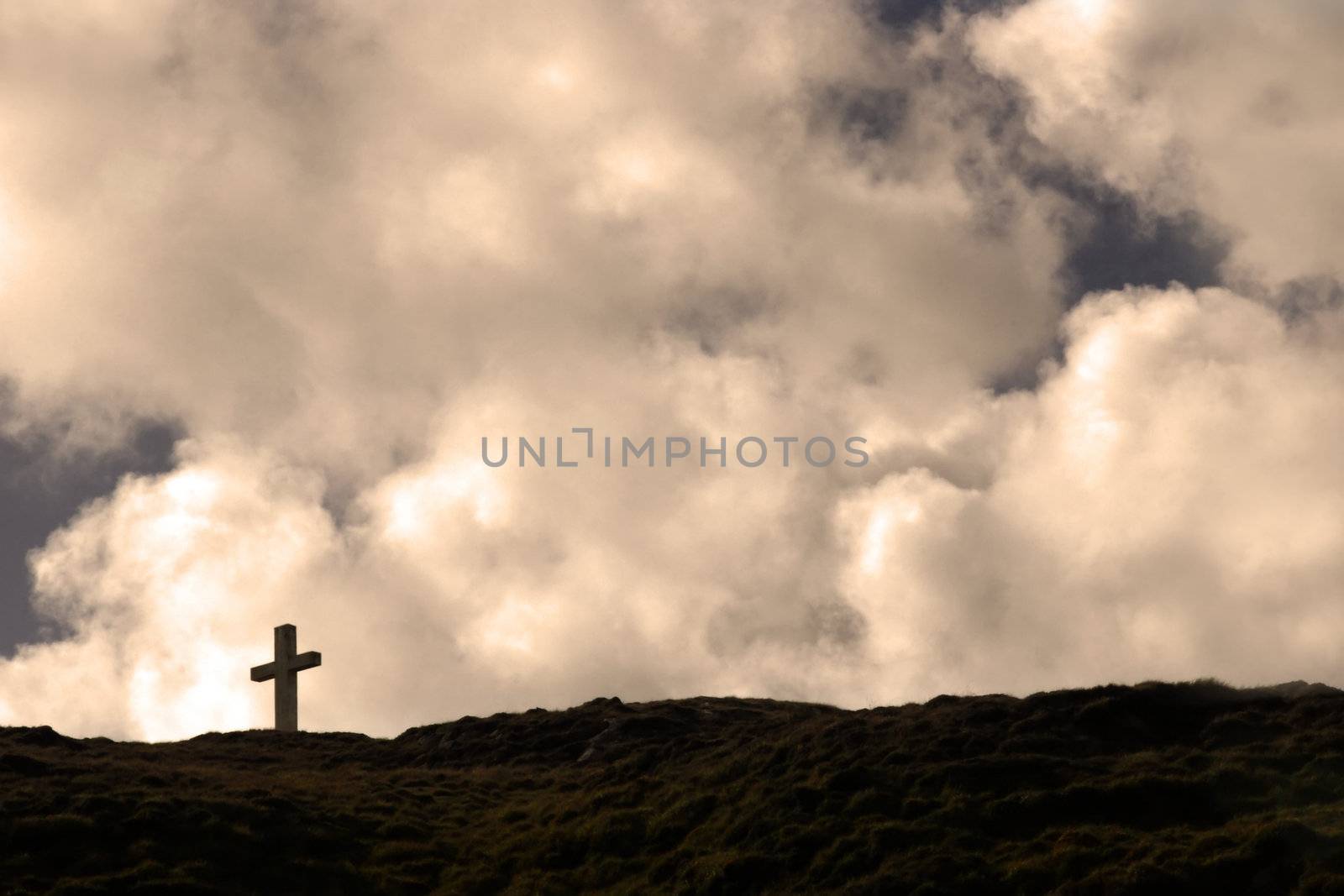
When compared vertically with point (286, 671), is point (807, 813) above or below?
below

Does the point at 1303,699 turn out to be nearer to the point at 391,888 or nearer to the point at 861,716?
the point at 861,716

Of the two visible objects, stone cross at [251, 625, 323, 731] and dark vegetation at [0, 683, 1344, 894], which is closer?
dark vegetation at [0, 683, 1344, 894]

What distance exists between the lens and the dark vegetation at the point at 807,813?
2786 centimetres

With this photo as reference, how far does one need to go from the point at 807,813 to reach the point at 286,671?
93.2 feet

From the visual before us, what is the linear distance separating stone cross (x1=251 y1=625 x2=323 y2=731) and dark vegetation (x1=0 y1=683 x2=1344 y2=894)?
10296 millimetres

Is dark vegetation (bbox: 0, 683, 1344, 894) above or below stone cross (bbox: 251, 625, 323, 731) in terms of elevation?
below

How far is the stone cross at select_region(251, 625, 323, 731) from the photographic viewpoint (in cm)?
5328

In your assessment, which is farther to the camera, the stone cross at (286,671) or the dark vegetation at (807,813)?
the stone cross at (286,671)

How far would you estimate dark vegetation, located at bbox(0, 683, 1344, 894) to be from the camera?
2786 centimetres

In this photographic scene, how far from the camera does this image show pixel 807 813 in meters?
32.2

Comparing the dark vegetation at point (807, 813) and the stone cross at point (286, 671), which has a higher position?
the stone cross at point (286, 671)

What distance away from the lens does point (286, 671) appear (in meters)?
53.4

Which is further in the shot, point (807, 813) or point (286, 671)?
point (286, 671)

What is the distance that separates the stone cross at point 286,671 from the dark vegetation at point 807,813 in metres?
10.3
